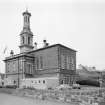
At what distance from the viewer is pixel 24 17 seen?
1868 inches

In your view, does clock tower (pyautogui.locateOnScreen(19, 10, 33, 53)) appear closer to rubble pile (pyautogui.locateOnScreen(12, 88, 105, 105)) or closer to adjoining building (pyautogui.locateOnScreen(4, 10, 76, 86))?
adjoining building (pyautogui.locateOnScreen(4, 10, 76, 86))

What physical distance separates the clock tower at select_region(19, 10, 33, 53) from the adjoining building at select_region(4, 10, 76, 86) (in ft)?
20.5

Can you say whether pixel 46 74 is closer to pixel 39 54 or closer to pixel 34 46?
pixel 39 54

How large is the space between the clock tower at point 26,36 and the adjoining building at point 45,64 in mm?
6257

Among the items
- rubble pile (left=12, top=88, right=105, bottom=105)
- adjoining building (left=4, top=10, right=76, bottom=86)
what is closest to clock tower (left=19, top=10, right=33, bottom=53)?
adjoining building (left=4, top=10, right=76, bottom=86)

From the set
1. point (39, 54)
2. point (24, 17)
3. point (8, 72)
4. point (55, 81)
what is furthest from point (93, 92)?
point (24, 17)

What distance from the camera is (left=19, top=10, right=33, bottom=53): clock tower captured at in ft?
149

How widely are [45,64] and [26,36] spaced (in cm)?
1417

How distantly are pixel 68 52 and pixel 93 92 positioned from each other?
21337mm

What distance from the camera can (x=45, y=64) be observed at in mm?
36219

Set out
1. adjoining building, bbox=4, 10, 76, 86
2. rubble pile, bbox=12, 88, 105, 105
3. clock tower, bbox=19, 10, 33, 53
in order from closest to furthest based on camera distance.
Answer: rubble pile, bbox=12, 88, 105, 105 → adjoining building, bbox=4, 10, 76, 86 → clock tower, bbox=19, 10, 33, 53

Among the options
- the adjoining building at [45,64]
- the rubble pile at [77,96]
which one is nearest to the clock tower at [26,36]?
the adjoining building at [45,64]

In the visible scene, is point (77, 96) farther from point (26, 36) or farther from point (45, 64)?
point (26, 36)

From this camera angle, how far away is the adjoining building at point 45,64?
33.9 metres
